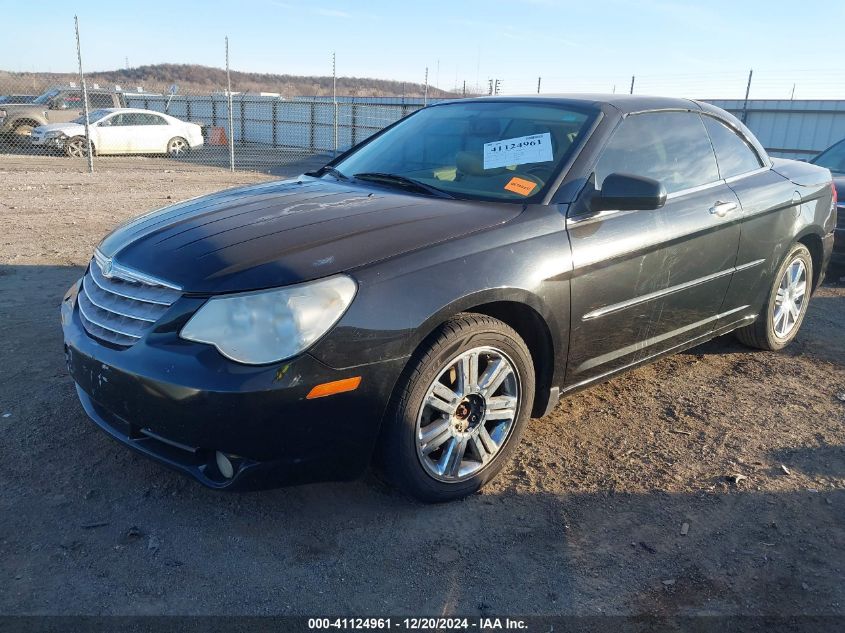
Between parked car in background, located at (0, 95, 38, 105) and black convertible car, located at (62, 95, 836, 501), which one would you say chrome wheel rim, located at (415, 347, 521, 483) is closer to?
black convertible car, located at (62, 95, 836, 501)

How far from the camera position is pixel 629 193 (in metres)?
3.15

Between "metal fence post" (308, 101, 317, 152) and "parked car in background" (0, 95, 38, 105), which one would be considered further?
"parked car in background" (0, 95, 38, 105)

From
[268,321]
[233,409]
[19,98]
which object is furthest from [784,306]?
[19,98]

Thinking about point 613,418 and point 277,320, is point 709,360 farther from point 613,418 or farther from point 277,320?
point 277,320

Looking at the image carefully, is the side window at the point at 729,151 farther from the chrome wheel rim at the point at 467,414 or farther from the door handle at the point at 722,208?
the chrome wheel rim at the point at 467,414

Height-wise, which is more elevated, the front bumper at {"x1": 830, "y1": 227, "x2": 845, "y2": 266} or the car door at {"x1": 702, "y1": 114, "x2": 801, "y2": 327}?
the car door at {"x1": 702, "y1": 114, "x2": 801, "y2": 327}

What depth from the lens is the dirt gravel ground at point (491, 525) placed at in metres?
2.42

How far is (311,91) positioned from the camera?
76.0 m

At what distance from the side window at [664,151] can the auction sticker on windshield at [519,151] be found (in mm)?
280

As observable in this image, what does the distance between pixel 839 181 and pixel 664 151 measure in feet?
14.2

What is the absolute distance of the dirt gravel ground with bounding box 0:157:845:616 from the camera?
2.42m

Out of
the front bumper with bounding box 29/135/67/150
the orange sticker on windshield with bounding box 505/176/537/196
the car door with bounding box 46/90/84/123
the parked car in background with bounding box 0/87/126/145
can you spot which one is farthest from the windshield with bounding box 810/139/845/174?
the car door with bounding box 46/90/84/123

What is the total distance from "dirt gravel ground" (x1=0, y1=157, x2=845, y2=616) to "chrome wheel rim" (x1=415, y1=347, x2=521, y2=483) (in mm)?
185

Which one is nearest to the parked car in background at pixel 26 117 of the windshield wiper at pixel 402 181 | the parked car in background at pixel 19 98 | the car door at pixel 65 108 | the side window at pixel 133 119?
the car door at pixel 65 108
